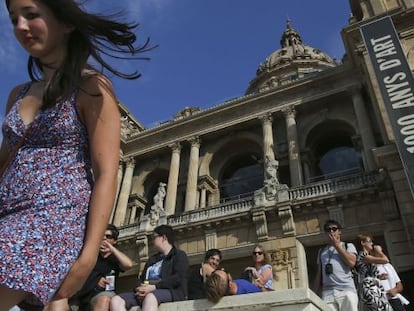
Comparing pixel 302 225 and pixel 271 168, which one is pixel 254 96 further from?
pixel 302 225

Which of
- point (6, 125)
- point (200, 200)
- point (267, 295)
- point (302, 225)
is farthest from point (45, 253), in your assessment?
point (200, 200)

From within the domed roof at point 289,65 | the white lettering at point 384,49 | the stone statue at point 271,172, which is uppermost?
the domed roof at point 289,65

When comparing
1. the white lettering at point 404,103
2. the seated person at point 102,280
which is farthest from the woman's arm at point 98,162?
the white lettering at point 404,103

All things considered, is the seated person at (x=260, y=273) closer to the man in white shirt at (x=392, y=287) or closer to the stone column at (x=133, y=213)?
the man in white shirt at (x=392, y=287)

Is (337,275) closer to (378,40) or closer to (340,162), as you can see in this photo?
(378,40)

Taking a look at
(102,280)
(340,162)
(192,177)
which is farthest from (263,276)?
(340,162)

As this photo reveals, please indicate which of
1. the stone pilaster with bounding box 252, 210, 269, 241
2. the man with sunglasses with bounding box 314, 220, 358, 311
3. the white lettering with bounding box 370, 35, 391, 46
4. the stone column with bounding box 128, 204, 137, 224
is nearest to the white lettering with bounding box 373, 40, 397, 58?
the white lettering with bounding box 370, 35, 391, 46

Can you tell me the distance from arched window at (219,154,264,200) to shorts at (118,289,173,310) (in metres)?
17.5

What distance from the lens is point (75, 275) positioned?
1.33 m

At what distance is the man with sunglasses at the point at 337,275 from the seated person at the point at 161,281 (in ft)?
7.31

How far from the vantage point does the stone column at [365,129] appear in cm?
1794

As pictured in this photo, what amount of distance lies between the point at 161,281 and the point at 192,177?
17.6m

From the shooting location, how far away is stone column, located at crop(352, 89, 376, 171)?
58.9 feet

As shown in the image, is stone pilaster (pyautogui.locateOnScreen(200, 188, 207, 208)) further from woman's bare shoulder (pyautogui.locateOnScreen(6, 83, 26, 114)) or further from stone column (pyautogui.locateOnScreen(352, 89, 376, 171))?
woman's bare shoulder (pyautogui.locateOnScreen(6, 83, 26, 114))
